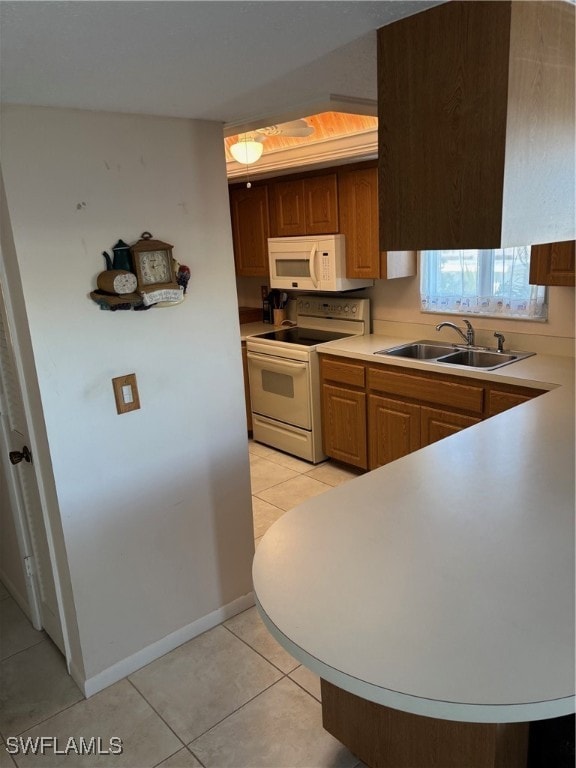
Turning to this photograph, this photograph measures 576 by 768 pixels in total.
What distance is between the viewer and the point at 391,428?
142 inches

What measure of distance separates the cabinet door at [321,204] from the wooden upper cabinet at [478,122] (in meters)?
2.51

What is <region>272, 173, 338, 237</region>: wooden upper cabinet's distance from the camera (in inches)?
155

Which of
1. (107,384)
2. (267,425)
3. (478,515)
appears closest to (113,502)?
(107,384)

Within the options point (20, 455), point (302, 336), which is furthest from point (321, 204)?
point (20, 455)

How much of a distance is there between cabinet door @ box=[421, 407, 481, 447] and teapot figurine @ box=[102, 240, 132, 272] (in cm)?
204

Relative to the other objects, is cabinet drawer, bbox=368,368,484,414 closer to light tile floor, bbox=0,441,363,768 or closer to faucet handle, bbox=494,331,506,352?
faucet handle, bbox=494,331,506,352

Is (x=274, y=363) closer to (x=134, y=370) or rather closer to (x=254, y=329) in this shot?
(x=254, y=329)

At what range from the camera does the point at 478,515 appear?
4.73 ft

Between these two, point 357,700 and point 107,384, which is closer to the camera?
point 357,700

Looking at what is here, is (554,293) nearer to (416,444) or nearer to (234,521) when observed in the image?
(416,444)

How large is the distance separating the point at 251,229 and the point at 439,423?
7.81 ft

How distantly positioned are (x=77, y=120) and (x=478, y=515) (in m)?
1.75

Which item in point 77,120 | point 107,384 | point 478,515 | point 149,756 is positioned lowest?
point 149,756

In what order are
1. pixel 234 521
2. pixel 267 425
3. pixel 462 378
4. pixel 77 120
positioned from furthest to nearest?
pixel 267 425 < pixel 462 378 < pixel 234 521 < pixel 77 120
